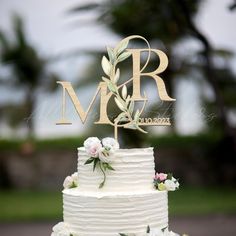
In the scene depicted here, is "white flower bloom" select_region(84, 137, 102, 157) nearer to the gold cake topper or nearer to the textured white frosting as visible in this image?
the textured white frosting

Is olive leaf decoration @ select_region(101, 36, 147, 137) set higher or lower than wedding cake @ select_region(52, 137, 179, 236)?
higher

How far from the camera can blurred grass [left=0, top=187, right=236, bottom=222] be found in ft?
46.2

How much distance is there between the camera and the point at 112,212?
16.9 ft

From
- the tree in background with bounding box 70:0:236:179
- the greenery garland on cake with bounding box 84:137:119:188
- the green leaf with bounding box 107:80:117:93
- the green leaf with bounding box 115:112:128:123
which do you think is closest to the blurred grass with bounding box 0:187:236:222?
the tree in background with bounding box 70:0:236:179

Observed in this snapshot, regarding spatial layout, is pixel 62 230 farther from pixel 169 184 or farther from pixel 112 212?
pixel 169 184

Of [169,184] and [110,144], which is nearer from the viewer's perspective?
[110,144]

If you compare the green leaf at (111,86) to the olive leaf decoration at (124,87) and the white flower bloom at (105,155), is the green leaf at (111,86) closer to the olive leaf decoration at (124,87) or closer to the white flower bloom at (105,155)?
the olive leaf decoration at (124,87)

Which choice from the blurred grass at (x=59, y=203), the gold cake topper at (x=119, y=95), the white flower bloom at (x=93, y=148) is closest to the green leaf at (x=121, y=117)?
the gold cake topper at (x=119, y=95)

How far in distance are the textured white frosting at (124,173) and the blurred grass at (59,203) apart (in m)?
8.37

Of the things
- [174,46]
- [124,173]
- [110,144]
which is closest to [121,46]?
[110,144]

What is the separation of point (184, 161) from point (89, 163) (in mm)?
13421

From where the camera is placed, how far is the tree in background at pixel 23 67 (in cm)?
2325

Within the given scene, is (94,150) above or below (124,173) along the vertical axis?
above

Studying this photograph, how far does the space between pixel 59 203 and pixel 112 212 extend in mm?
10922
